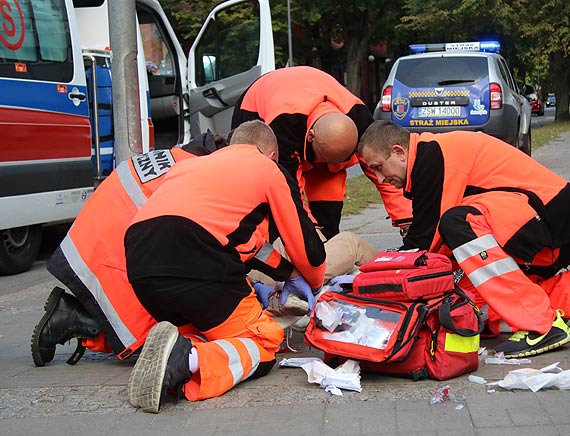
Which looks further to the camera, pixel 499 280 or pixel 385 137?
pixel 385 137

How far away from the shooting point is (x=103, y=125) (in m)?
8.38

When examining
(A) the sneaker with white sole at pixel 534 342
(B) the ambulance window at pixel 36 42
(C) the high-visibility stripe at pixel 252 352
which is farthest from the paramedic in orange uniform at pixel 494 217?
(B) the ambulance window at pixel 36 42

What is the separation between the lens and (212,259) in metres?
3.81

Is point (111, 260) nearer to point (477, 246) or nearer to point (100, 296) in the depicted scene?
point (100, 296)

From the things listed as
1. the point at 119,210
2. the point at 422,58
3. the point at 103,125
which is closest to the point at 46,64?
the point at 103,125

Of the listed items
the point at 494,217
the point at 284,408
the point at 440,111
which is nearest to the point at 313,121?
the point at 494,217

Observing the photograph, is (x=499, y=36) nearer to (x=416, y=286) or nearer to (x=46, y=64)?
(x=46, y=64)

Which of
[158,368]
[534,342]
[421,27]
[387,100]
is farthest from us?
[421,27]

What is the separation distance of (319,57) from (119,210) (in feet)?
105

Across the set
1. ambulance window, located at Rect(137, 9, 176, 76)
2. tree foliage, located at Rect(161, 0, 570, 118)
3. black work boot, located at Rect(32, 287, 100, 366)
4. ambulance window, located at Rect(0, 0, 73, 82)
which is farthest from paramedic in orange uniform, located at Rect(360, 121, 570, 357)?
tree foliage, located at Rect(161, 0, 570, 118)

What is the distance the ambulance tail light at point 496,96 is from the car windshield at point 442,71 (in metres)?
0.30

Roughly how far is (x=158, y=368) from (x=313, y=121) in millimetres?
2034

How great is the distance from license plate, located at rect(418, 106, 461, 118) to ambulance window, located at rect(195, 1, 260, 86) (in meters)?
3.57

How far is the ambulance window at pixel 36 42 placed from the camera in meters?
7.02
